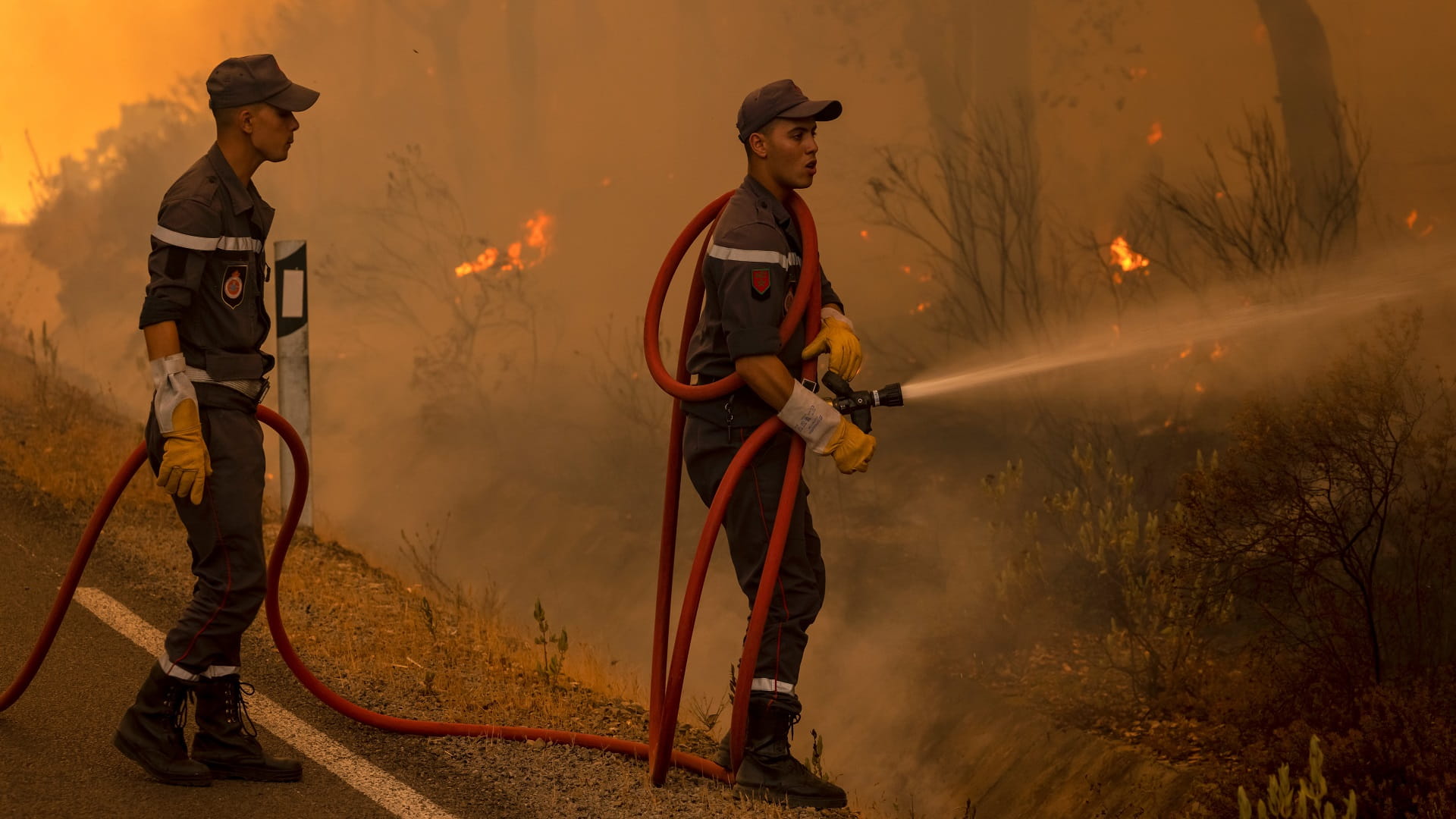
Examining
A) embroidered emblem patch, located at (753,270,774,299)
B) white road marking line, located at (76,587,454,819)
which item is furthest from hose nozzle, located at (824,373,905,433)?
white road marking line, located at (76,587,454,819)

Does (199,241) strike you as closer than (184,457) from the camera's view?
No

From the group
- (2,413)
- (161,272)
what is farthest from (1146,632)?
(2,413)

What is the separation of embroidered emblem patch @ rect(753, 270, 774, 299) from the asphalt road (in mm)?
1767

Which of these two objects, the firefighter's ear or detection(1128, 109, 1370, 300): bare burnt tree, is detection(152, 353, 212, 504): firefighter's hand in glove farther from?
detection(1128, 109, 1370, 300): bare burnt tree

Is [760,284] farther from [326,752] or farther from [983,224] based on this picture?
[983,224]

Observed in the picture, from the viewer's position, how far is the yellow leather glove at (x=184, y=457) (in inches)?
155

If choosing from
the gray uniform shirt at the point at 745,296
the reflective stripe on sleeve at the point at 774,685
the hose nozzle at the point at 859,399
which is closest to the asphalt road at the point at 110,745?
the reflective stripe on sleeve at the point at 774,685

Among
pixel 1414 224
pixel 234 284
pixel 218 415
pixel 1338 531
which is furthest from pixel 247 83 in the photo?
pixel 1414 224

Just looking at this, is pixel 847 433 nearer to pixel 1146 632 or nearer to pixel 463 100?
pixel 1146 632

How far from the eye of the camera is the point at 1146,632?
723 centimetres

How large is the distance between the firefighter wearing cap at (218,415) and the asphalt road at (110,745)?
0.42 feet

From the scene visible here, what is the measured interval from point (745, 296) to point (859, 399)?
0.50 m

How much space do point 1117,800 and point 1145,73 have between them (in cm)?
710

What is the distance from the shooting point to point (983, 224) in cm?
1136
